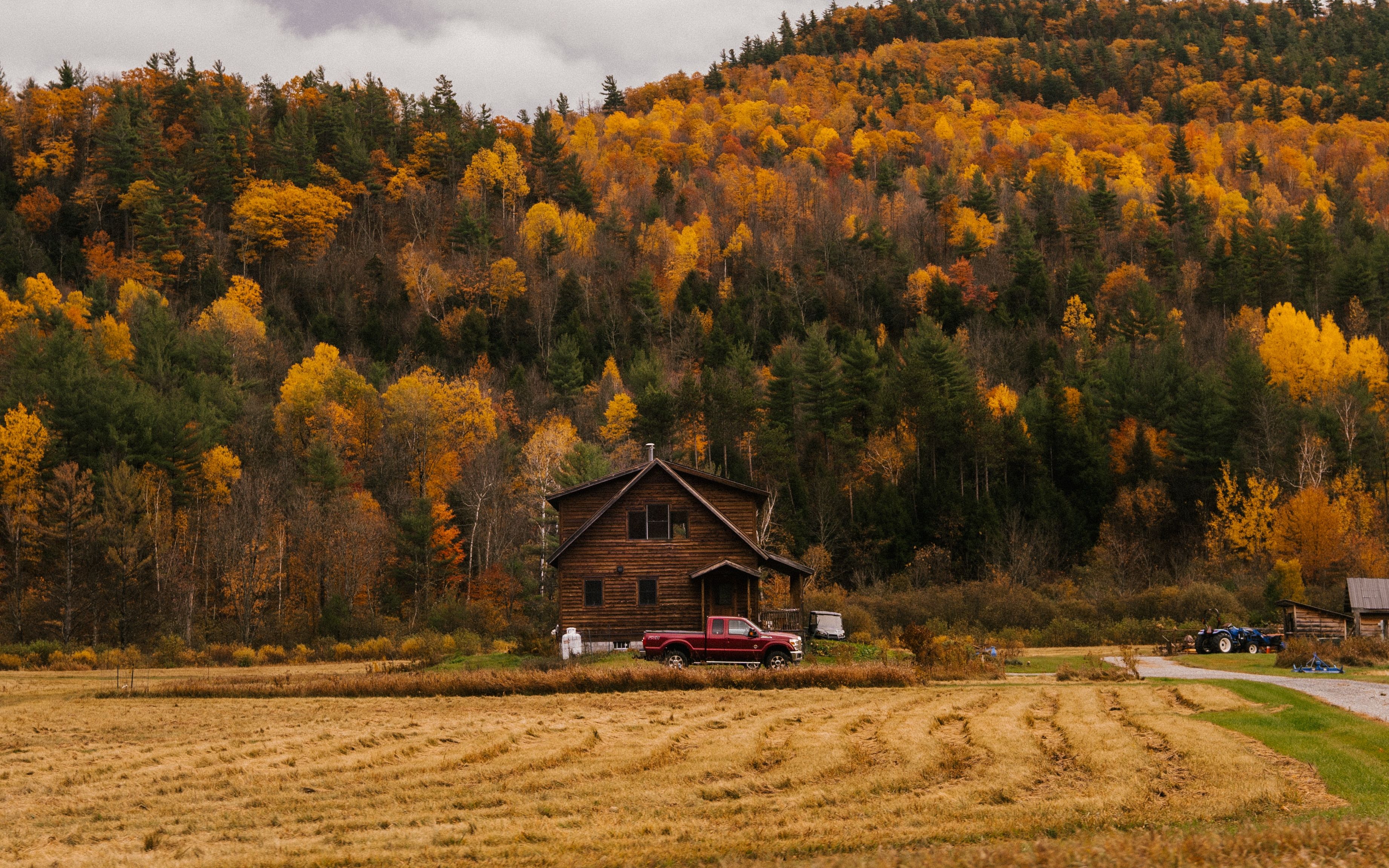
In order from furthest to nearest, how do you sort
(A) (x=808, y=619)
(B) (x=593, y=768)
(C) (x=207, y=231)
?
(C) (x=207, y=231), (A) (x=808, y=619), (B) (x=593, y=768)

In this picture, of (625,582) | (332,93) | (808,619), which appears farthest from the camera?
(332,93)

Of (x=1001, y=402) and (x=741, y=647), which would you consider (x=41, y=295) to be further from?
(x=741, y=647)

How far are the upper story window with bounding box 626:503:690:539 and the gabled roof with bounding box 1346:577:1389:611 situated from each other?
2733cm

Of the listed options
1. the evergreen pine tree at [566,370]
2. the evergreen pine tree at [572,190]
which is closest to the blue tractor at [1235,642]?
the evergreen pine tree at [566,370]

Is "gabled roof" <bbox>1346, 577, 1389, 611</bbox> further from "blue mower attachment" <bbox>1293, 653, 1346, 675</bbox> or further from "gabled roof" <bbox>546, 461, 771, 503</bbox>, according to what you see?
"gabled roof" <bbox>546, 461, 771, 503</bbox>

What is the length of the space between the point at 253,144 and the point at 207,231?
1518 centimetres

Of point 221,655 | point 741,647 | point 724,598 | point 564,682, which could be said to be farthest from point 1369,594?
point 221,655

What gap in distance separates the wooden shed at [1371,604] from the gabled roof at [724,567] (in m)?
24.5

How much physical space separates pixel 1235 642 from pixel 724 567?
789 inches

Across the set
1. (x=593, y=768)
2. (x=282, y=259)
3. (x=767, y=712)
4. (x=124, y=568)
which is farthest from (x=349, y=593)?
(x=282, y=259)

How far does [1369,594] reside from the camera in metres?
42.7

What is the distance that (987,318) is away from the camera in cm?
9912

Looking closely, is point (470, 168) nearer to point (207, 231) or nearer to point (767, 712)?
point (207, 231)

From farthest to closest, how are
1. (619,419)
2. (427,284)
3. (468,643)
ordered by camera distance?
(427,284) → (619,419) → (468,643)
